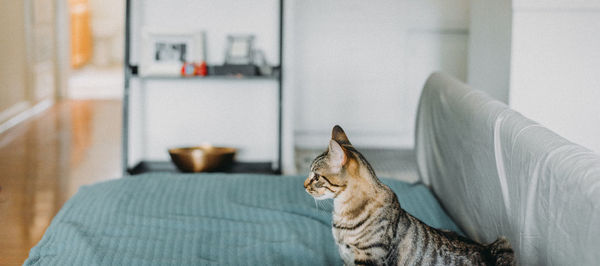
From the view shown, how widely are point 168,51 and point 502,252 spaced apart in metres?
2.72

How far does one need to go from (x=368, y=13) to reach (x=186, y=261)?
335cm

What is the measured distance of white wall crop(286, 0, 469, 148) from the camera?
4828 millimetres

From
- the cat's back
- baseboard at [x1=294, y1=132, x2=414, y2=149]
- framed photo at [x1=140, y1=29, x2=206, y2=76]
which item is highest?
framed photo at [x1=140, y1=29, x2=206, y2=76]

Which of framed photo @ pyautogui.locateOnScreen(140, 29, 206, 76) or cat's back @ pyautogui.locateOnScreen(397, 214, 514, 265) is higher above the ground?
framed photo @ pyautogui.locateOnScreen(140, 29, 206, 76)

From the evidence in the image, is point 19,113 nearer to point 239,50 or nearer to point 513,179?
point 239,50

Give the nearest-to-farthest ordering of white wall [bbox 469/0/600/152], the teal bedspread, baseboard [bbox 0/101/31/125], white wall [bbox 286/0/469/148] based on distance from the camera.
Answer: the teal bedspread < white wall [bbox 469/0/600/152] < white wall [bbox 286/0/469/148] < baseboard [bbox 0/101/31/125]

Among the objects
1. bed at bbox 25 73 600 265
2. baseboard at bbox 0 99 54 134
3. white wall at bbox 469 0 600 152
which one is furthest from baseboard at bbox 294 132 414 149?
baseboard at bbox 0 99 54 134

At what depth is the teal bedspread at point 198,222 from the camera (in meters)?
1.82

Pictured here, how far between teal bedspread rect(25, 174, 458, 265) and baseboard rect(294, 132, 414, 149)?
232 centimetres

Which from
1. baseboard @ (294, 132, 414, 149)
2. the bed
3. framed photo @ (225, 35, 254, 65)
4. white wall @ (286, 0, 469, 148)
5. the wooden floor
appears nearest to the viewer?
the bed

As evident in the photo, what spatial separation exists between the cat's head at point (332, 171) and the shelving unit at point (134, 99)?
2185 millimetres

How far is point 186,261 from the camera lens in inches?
69.7

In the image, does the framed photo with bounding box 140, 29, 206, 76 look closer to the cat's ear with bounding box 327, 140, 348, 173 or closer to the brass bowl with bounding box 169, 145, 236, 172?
the brass bowl with bounding box 169, 145, 236, 172

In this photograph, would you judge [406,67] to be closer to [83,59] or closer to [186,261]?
[186,261]
